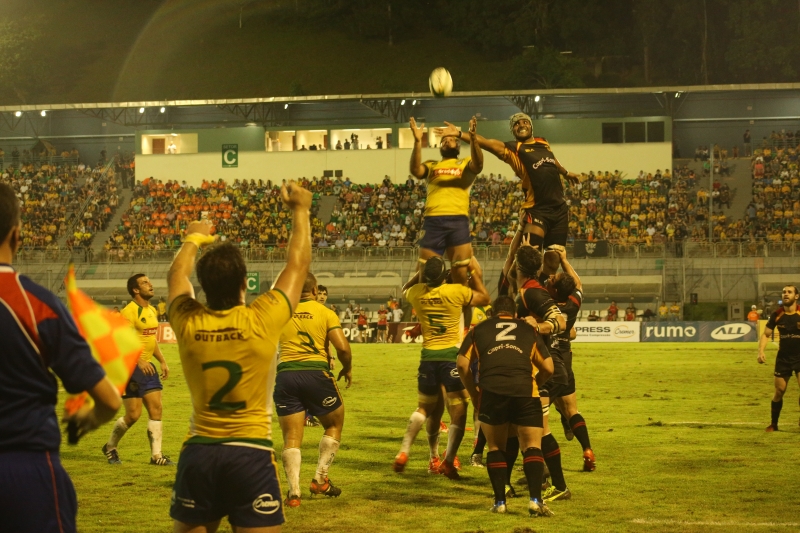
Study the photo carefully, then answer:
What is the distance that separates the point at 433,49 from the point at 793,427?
6138cm

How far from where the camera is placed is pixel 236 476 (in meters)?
4.72

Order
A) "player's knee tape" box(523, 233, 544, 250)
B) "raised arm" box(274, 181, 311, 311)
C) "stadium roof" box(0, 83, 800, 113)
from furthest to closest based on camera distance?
1. "stadium roof" box(0, 83, 800, 113)
2. "player's knee tape" box(523, 233, 544, 250)
3. "raised arm" box(274, 181, 311, 311)

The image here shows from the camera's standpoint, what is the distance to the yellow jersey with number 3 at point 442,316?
11.1 m

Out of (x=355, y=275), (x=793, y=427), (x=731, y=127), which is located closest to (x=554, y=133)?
(x=731, y=127)

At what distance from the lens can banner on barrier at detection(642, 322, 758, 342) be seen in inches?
1476

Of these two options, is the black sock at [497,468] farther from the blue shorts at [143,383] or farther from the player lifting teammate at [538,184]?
the blue shorts at [143,383]

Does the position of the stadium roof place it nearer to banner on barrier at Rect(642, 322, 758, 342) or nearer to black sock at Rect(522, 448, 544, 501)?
banner on barrier at Rect(642, 322, 758, 342)

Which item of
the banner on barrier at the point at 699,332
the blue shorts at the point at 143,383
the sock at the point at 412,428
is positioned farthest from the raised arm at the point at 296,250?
the banner on barrier at the point at 699,332

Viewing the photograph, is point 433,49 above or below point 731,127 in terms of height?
above

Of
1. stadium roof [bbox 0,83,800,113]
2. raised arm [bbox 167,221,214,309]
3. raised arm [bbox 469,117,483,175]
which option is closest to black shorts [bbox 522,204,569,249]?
raised arm [bbox 469,117,483,175]

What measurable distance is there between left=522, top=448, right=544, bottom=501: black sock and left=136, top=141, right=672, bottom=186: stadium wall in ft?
142

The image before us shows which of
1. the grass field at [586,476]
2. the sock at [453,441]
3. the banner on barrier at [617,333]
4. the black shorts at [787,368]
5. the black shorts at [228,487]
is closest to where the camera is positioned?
the black shorts at [228,487]

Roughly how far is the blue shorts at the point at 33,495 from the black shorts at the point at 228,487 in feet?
3.08

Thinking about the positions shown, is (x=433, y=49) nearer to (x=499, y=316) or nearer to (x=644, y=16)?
(x=644, y=16)
